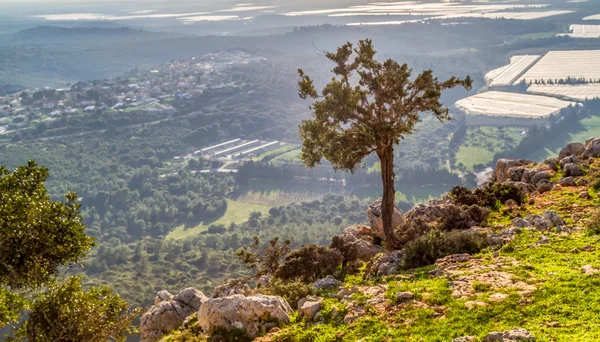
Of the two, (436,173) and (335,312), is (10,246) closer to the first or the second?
(335,312)

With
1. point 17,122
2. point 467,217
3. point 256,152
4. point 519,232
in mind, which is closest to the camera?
point 519,232

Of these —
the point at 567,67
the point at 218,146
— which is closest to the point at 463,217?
the point at 567,67

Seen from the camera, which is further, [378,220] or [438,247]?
[378,220]

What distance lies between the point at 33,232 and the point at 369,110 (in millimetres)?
14411

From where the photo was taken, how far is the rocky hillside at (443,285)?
13.9 m

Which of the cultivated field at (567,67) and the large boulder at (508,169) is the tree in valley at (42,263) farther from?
the cultivated field at (567,67)

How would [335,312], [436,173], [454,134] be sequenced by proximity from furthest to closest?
1. [454,134]
2. [436,173]
3. [335,312]

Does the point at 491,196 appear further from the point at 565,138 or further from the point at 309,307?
the point at 565,138

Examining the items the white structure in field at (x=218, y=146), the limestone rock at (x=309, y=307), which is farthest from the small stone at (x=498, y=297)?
the white structure in field at (x=218, y=146)

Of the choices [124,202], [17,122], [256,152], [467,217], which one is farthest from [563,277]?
[17,122]

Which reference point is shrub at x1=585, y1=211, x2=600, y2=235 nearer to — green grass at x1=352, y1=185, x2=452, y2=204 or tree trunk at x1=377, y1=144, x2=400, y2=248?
tree trunk at x1=377, y1=144, x2=400, y2=248

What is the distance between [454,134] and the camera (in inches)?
5463

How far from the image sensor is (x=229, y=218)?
112m

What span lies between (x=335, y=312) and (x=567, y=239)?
9.06 metres
